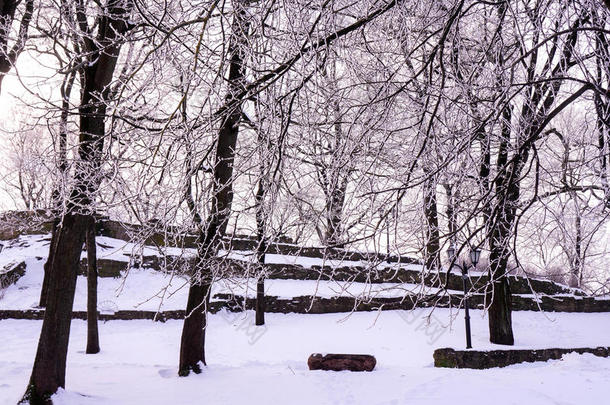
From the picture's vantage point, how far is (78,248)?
20.6ft

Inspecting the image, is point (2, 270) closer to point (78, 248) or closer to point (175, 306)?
point (175, 306)

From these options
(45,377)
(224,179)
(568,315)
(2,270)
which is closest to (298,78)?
(224,179)

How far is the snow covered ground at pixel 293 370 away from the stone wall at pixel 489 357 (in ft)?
1.02

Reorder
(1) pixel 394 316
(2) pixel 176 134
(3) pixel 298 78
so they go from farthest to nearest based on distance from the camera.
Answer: (1) pixel 394 316
(3) pixel 298 78
(2) pixel 176 134

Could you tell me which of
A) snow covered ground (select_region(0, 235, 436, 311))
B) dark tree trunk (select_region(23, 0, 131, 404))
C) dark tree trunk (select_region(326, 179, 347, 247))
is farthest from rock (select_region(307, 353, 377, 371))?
snow covered ground (select_region(0, 235, 436, 311))

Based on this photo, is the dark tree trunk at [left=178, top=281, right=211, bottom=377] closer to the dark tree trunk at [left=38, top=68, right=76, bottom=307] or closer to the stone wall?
the dark tree trunk at [left=38, top=68, right=76, bottom=307]

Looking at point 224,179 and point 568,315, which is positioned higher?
point 224,179

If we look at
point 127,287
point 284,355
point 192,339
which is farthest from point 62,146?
point 127,287

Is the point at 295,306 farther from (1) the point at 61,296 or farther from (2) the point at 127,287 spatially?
(1) the point at 61,296

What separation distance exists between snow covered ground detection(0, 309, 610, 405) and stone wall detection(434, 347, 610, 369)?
0.31 m

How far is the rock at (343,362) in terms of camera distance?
822 centimetres

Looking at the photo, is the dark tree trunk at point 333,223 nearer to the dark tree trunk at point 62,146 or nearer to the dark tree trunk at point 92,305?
the dark tree trunk at point 62,146

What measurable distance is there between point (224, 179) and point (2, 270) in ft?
37.8

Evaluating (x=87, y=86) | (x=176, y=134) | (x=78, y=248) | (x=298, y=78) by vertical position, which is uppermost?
(x=87, y=86)
